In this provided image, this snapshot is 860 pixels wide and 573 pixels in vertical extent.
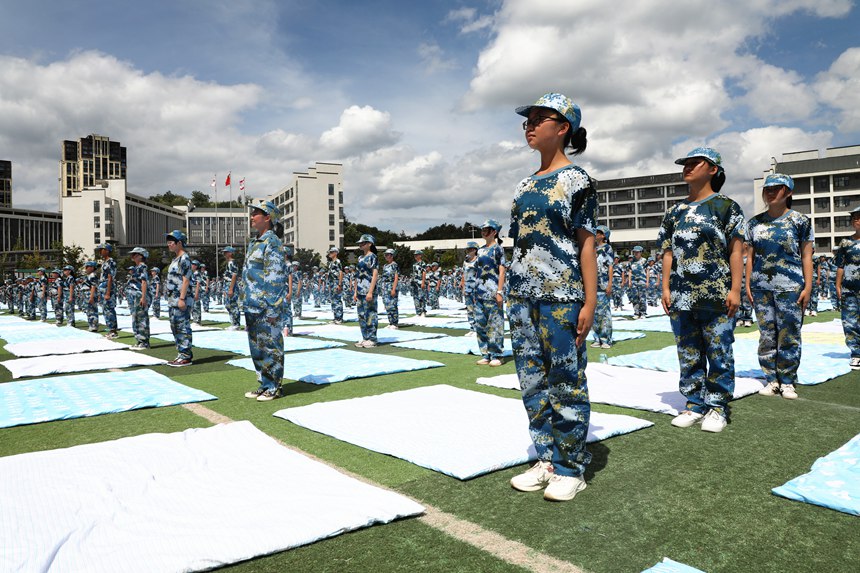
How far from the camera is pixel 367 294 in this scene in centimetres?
1100

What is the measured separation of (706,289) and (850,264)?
4805 mm

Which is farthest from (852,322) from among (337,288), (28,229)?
(28,229)

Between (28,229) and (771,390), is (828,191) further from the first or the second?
(28,229)

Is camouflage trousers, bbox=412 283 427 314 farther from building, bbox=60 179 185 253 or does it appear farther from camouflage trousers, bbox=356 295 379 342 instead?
building, bbox=60 179 185 253

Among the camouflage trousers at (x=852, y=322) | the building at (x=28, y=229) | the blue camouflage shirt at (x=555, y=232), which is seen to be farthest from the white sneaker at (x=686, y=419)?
the building at (x=28, y=229)

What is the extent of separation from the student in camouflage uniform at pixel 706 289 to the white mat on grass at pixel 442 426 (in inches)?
Answer: 22.0

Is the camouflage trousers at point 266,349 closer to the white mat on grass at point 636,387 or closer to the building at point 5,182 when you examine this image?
the white mat on grass at point 636,387

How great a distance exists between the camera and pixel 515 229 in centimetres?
337

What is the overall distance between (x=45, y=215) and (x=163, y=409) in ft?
496

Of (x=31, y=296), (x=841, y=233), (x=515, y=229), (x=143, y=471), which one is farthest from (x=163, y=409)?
(x=841, y=233)

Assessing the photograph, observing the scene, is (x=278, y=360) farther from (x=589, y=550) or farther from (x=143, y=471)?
(x=589, y=550)

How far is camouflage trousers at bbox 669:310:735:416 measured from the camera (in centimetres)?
445

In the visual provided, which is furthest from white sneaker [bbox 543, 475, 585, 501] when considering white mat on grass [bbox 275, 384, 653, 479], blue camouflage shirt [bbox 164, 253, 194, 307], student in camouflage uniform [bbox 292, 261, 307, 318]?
student in camouflage uniform [bbox 292, 261, 307, 318]

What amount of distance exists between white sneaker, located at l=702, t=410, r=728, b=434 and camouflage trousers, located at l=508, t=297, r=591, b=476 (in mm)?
1655
